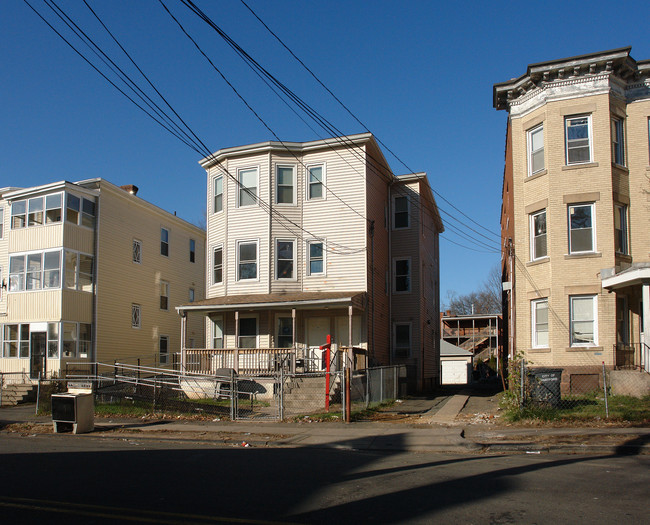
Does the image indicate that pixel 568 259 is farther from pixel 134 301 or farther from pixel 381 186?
pixel 134 301

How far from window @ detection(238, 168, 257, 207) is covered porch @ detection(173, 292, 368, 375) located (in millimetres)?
4205

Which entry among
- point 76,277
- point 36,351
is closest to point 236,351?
point 76,277

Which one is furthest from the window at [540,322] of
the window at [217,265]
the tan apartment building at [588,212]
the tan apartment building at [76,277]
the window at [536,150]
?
the tan apartment building at [76,277]

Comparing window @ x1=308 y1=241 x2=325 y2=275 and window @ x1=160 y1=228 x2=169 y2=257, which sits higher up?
window @ x1=160 y1=228 x2=169 y2=257

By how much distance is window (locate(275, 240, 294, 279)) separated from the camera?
25531mm

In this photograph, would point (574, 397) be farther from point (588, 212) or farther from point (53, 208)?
point (53, 208)

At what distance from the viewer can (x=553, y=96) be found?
2020 centimetres

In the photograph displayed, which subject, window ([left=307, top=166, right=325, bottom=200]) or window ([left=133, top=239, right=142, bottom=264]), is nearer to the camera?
window ([left=307, top=166, right=325, bottom=200])

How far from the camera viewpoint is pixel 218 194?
2723 cm

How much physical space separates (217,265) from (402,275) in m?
Result: 9.09

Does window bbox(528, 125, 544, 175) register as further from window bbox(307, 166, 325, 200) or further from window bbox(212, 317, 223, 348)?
window bbox(212, 317, 223, 348)

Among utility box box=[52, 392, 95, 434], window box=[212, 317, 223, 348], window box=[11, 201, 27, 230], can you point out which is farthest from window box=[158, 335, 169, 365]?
utility box box=[52, 392, 95, 434]

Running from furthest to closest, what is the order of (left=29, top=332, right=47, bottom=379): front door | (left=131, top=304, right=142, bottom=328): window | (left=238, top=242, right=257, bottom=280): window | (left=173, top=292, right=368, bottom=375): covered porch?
(left=131, top=304, right=142, bottom=328): window
(left=29, top=332, right=47, bottom=379): front door
(left=238, top=242, right=257, bottom=280): window
(left=173, top=292, right=368, bottom=375): covered porch

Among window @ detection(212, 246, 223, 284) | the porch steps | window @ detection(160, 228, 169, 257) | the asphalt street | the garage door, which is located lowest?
the garage door
